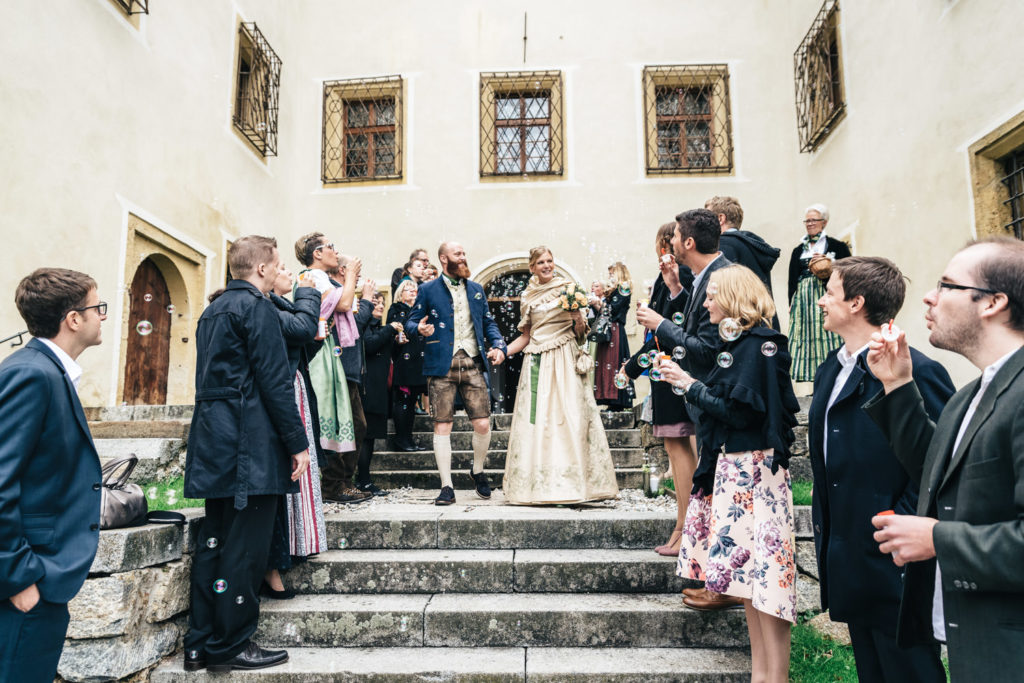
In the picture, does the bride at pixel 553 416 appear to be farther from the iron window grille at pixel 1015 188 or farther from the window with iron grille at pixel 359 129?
the window with iron grille at pixel 359 129

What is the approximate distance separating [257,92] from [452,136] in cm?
332

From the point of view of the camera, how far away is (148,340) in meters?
9.17

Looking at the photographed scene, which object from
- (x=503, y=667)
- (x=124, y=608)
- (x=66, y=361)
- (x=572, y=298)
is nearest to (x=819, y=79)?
(x=572, y=298)

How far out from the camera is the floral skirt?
2904mm

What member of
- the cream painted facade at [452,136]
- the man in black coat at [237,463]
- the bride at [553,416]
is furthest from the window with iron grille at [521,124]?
the man in black coat at [237,463]

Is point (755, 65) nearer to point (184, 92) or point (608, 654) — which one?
point (184, 92)

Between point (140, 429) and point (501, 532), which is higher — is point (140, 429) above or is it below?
above

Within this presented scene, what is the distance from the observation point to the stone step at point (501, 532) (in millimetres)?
4484

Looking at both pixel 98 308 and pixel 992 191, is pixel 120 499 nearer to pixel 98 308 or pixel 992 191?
pixel 98 308

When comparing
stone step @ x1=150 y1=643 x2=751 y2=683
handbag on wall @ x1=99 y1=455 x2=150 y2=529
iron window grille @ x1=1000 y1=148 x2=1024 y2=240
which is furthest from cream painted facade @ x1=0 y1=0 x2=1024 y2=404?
stone step @ x1=150 y1=643 x2=751 y2=683

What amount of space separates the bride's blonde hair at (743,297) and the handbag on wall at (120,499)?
124 inches

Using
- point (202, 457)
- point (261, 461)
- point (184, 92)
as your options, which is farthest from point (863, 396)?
point (184, 92)

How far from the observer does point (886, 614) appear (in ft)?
7.91

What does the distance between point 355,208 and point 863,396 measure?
34.7ft
